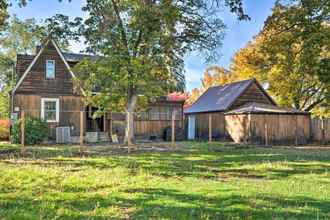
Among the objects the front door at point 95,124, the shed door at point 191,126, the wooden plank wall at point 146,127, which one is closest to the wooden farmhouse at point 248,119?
the shed door at point 191,126

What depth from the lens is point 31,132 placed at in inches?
840

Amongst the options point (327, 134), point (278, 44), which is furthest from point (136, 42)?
point (327, 134)

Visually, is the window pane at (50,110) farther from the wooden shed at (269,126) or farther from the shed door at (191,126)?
the wooden shed at (269,126)

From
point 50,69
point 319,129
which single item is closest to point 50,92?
point 50,69

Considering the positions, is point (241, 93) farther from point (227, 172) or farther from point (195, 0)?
point (227, 172)

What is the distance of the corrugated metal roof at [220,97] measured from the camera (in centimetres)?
2956

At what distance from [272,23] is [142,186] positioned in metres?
13.9

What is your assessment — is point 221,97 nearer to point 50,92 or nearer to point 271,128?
point 271,128

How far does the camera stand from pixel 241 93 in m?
29.5

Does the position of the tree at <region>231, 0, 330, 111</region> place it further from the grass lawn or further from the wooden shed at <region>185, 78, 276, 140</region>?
the wooden shed at <region>185, 78, 276, 140</region>

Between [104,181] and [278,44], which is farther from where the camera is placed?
[278,44]

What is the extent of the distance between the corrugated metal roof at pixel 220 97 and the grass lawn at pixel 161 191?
18195 mm

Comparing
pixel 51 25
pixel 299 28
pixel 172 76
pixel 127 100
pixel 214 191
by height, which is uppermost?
pixel 51 25

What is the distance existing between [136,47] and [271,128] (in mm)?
10803
